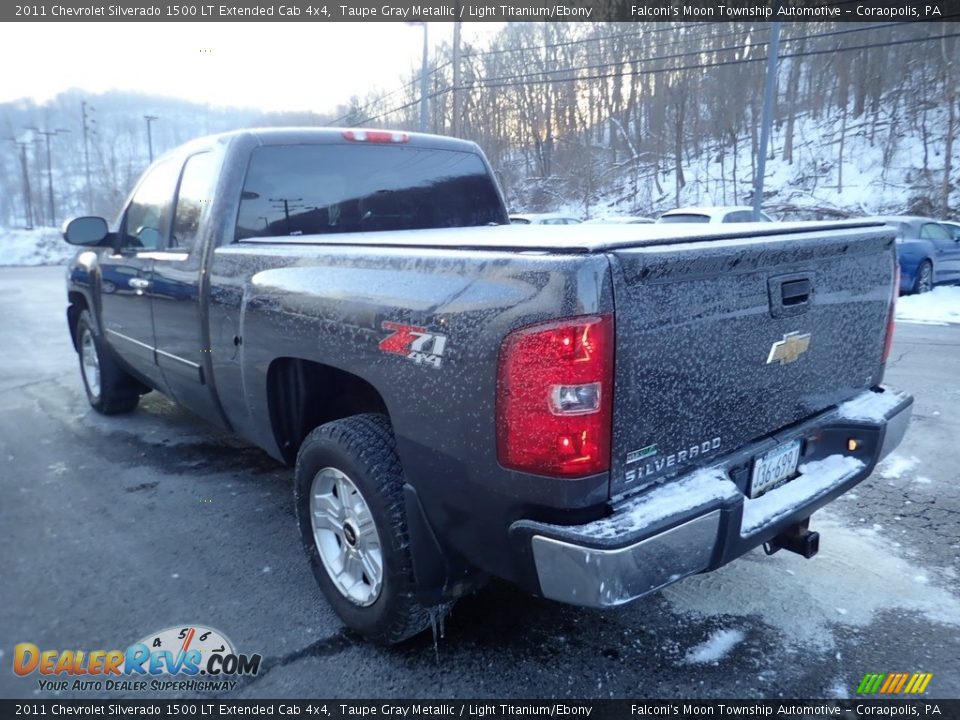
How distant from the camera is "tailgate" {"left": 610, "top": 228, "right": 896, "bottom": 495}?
1949mm

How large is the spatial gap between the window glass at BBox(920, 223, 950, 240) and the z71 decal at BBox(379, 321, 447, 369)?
14.2 m

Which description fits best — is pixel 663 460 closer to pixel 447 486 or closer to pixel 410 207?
pixel 447 486

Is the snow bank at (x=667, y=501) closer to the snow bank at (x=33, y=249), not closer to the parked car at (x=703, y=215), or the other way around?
the parked car at (x=703, y=215)

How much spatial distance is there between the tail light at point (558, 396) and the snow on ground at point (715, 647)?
1091 millimetres

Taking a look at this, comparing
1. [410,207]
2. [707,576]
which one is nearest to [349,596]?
[707,576]

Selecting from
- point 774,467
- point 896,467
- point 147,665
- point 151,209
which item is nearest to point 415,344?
point 774,467

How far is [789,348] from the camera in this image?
7.90ft

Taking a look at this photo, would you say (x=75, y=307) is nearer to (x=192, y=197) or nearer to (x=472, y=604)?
(x=192, y=197)

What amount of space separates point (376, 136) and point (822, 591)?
10.8ft

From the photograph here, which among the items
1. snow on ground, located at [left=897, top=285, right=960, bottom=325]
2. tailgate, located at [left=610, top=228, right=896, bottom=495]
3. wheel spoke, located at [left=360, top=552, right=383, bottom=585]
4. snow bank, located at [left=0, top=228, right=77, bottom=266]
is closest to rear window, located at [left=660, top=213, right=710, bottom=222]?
snow on ground, located at [left=897, top=285, right=960, bottom=325]

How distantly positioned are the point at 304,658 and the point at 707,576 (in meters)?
1.78

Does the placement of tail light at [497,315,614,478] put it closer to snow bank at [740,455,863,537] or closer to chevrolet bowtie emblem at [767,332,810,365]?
snow bank at [740,455,863,537]

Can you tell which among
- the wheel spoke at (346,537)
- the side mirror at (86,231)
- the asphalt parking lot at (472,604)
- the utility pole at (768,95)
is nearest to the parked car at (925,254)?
the utility pole at (768,95)

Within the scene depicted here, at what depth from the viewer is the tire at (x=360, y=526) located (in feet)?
7.77
